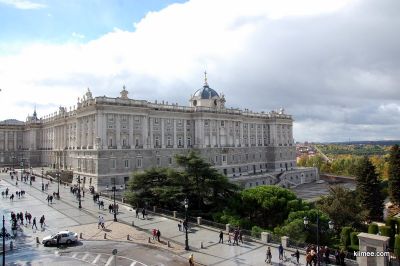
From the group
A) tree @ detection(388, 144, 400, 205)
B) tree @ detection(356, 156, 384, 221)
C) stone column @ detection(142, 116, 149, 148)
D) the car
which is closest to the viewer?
the car

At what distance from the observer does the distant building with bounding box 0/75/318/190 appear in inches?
2408

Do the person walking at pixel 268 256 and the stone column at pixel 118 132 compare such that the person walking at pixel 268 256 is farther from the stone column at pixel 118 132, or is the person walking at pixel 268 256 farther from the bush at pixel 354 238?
the stone column at pixel 118 132

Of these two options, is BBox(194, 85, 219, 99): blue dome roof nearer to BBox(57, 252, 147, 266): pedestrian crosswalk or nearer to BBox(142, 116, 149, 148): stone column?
BBox(142, 116, 149, 148): stone column

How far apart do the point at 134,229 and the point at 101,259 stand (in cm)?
876

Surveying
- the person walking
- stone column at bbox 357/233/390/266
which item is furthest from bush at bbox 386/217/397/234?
the person walking

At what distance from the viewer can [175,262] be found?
26.5 meters

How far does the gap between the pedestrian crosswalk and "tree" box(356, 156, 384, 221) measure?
141 ft

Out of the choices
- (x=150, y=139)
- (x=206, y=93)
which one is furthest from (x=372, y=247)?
(x=206, y=93)

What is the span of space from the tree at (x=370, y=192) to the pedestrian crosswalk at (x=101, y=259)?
141 ft

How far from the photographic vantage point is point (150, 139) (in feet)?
224

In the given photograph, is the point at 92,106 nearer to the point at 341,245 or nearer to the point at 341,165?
the point at 341,245

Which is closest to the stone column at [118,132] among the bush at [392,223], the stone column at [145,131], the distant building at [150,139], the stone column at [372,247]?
the distant building at [150,139]

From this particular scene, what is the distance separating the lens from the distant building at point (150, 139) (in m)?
61.2

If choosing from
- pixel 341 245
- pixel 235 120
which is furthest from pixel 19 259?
pixel 235 120
